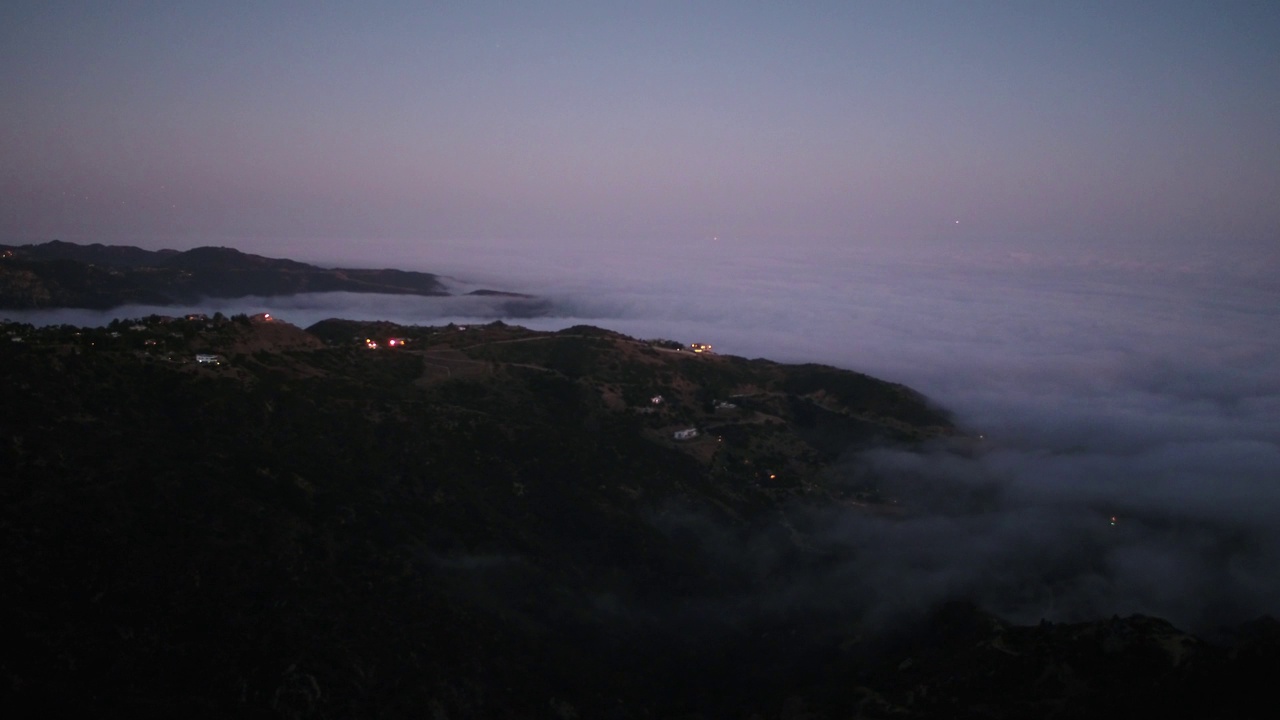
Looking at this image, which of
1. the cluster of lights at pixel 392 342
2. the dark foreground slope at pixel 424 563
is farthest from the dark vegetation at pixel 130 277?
the dark foreground slope at pixel 424 563

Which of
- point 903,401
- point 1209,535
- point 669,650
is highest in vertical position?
point 903,401

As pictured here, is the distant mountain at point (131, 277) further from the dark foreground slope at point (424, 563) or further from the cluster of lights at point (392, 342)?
the dark foreground slope at point (424, 563)

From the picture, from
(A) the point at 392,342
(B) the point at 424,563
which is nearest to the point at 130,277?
(A) the point at 392,342

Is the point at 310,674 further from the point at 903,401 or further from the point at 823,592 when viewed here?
the point at 903,401

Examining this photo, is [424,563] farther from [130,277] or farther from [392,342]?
[130,277]

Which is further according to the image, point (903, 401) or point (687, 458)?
point (903, 401)

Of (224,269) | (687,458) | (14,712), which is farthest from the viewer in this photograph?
(224,269)

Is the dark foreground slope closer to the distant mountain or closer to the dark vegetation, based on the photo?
the distant mountain

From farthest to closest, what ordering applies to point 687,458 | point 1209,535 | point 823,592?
point 687,458 < point 1209,535 < point 823,592

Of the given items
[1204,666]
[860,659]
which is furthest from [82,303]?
[1204,666]
